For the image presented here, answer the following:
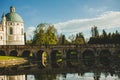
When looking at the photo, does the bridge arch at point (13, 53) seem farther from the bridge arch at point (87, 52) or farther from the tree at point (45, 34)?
the bridge arch at point (87, 52)

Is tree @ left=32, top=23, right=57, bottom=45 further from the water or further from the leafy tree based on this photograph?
the water

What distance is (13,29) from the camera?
118625 millimetres

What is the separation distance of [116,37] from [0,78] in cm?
6951

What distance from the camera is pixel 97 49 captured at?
88438 mm

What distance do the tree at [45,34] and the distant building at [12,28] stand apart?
39.4 feet

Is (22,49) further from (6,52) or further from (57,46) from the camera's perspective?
(57,46)

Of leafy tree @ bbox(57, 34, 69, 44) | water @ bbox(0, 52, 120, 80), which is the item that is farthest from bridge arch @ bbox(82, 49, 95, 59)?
water @ bbox(0, 52, 120, 80)

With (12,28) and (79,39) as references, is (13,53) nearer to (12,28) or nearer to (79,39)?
(12,28)

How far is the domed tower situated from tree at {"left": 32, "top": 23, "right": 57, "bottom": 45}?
11.9 metres

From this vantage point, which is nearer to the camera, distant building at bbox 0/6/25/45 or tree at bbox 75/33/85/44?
distant building at bbox 0/6/25/45

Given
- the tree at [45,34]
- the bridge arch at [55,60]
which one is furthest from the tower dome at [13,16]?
the bridge arch at [55,60]

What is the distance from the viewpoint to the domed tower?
117562mm

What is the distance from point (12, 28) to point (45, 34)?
60.4ft

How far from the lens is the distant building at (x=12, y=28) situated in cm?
11662
